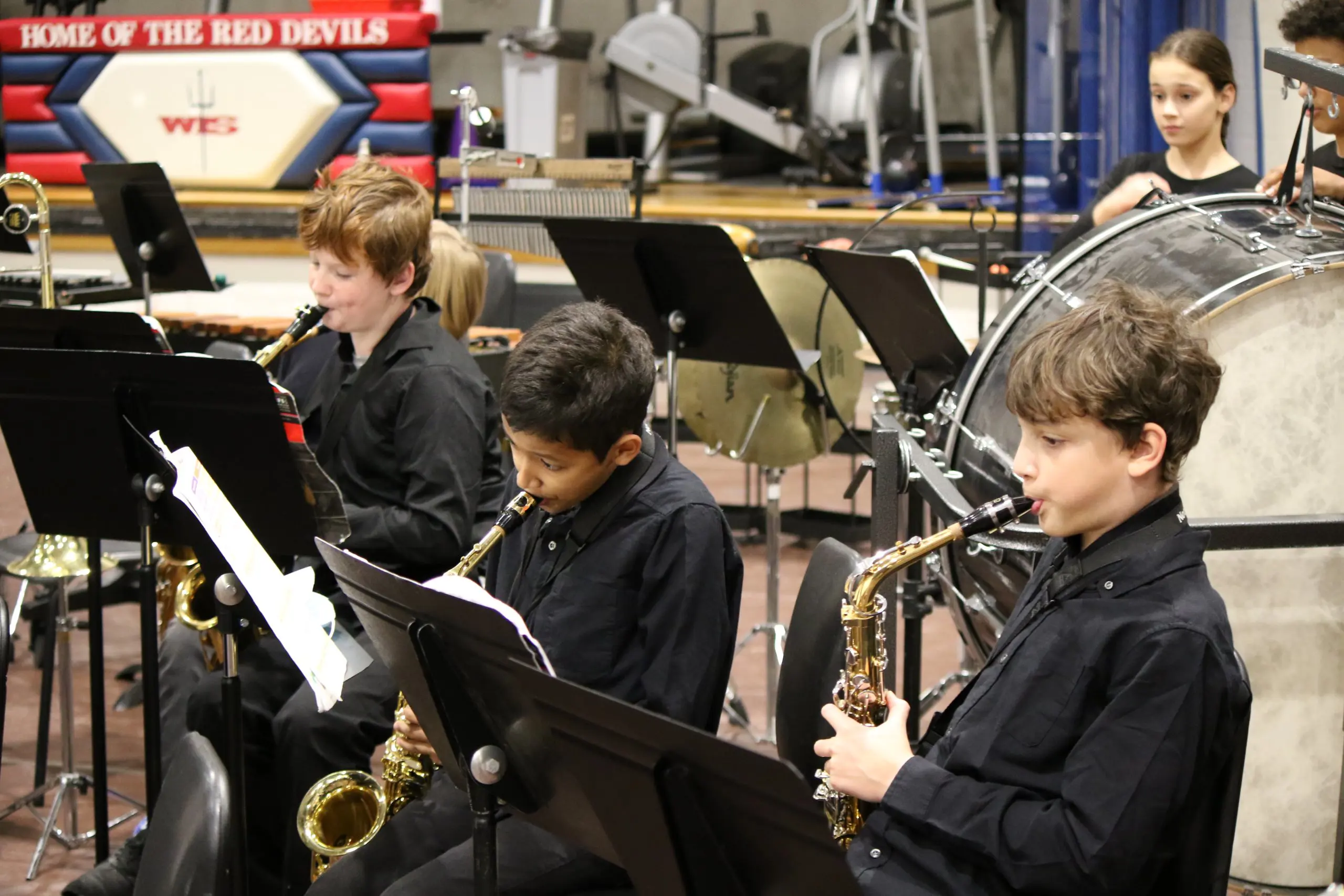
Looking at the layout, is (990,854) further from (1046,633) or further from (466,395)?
(466,395)

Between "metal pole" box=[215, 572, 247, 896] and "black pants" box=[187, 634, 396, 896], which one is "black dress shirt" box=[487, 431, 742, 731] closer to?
"metal pole" box=[215, 572, 247, 896]

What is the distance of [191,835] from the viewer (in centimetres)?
159

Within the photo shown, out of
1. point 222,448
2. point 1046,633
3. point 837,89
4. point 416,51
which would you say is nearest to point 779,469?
point 222,448

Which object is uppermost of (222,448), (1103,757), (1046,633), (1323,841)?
(222,448)

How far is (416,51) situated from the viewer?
25.4 ft

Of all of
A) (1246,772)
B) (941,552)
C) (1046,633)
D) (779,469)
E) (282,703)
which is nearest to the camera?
(1046,633)

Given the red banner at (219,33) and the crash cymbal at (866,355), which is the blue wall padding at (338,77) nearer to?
the red banner at (219,33)

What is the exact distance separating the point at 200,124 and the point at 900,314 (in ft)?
19.8

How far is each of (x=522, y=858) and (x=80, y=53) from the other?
24.7 feet

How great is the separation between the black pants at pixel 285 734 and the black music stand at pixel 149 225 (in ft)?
6.93

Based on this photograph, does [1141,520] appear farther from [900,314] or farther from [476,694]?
[900,314]

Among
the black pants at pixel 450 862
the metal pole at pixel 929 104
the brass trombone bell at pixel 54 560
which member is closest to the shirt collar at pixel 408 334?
the brass trombone bell at pixel 54 560

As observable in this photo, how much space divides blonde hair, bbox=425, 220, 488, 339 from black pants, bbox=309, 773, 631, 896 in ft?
4.61

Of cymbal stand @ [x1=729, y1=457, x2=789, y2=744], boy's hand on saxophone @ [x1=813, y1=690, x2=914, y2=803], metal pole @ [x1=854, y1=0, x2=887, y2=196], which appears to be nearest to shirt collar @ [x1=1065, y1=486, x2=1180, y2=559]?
boy's hand on saxophone @ [x1=813, y1=690, x2=914, y2=803]
